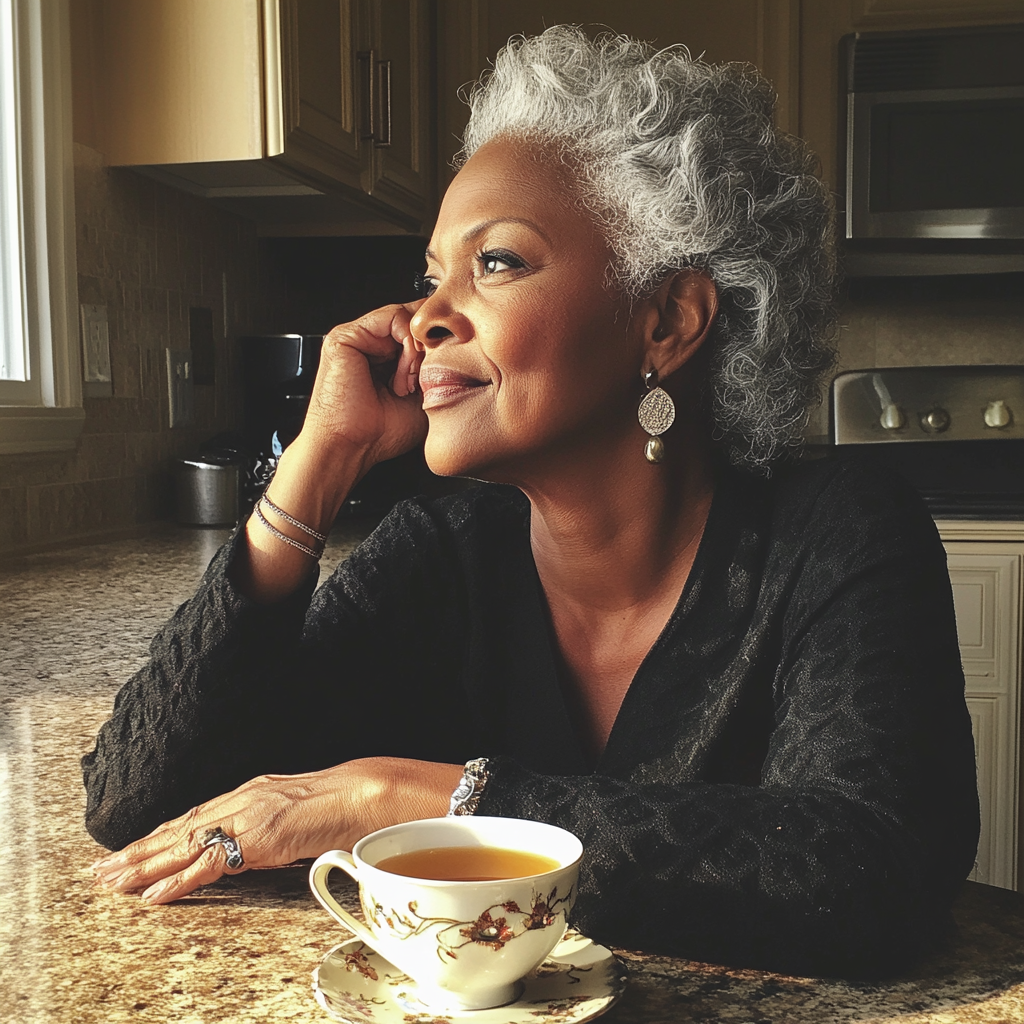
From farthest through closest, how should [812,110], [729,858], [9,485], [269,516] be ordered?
[812,110]
[9,485]
[269,516]
[729,858]

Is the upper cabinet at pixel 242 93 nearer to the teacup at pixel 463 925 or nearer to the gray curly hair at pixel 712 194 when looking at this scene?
the gray curly hair at pixel 712 194

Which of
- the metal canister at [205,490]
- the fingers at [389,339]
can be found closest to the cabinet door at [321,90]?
the metal canister at [205,490]

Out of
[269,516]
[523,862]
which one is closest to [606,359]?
[269,516]

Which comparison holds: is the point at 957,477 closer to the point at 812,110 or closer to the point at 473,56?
the point at 812,110

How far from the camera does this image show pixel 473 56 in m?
3.23

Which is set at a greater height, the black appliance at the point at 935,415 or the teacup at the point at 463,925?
the black appliance at the point at 935,415

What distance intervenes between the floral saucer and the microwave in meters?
2.60

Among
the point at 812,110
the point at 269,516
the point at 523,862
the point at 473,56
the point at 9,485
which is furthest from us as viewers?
the point at 473,56

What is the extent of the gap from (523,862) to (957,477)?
271 cm

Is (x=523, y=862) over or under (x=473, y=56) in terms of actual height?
under

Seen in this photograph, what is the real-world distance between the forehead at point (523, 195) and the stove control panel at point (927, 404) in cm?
214

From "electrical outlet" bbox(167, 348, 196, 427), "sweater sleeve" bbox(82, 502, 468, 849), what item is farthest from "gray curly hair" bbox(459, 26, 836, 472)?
"electrical outlet" bbox(167, 348, 196, 427)

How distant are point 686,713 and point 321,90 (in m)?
1.84

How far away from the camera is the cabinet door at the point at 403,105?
2828 millimetres
